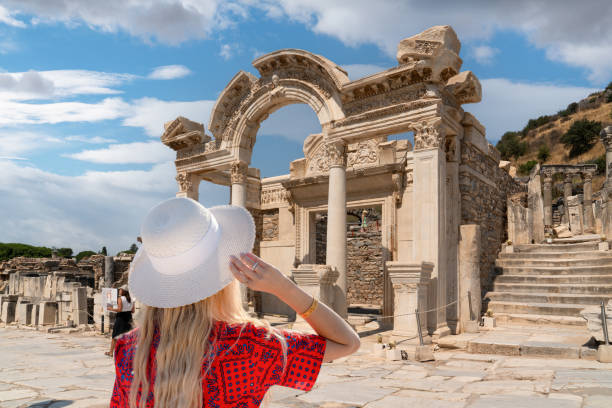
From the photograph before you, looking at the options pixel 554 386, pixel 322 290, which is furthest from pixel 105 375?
pixel 554 386

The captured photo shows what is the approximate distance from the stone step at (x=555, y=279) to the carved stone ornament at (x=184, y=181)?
9736 millimetres

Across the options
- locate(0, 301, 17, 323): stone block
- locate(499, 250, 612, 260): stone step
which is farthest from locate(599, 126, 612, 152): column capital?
locate(0, 301, 17, 323): stone block

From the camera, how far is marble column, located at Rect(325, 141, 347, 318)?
467 inches

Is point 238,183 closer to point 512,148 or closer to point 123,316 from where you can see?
point 123,316

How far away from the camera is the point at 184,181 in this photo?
16516 mm

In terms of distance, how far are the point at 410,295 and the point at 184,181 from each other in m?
9.29

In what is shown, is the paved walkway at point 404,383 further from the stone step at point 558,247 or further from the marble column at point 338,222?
the stone step at point 558,247

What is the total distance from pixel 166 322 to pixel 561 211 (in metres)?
36.0

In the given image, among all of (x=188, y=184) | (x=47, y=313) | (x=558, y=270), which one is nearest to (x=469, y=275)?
(x=558, y=270)

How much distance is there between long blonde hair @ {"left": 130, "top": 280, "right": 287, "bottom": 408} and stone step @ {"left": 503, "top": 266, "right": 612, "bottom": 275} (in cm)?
1275

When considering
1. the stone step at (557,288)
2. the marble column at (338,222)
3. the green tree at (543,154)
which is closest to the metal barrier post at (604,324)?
the stone step at (557,288)

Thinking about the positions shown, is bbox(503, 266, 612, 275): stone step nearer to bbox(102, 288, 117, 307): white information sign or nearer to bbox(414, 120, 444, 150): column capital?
bbox(414, 120, 444, 150): column capital

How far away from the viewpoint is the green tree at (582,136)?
59375 millimetres

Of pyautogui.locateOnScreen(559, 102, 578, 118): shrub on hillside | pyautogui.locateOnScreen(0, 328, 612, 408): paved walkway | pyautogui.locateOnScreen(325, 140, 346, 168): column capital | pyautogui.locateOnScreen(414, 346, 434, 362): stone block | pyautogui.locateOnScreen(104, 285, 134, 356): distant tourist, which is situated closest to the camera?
pyautogui.locateOnScreen(0, 328, 612, 408): paved walkway
